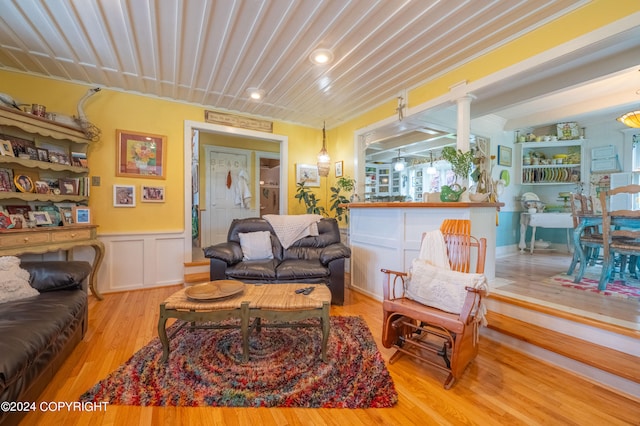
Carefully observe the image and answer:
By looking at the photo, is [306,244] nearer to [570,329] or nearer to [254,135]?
[254,135]

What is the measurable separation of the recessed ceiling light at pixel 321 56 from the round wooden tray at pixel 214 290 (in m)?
2.19

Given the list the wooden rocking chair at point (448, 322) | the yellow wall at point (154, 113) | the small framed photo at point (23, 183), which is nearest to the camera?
the wooden rocking chair at point (448, 322)

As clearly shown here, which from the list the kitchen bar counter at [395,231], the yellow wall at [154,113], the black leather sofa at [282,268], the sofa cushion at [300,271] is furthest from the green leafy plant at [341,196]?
the sofa cushion at [300,271]

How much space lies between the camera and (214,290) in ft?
6.27

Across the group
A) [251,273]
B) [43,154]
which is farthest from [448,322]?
[43,154]

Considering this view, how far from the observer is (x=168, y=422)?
1319mm

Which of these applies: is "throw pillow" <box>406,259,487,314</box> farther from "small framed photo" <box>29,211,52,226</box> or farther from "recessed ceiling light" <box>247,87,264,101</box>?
"small framed photo" <box>29,211,52,226</box>

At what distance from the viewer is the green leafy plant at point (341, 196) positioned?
13.8 ft

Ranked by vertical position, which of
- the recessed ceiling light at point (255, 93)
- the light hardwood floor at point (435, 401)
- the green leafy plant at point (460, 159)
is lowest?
the light hardwood floor at point (435, 401)

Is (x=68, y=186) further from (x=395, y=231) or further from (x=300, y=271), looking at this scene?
(x=395, y=231)

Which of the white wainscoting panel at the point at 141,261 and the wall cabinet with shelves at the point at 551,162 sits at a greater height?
the wall cabinet with shelves at the point at 551,162

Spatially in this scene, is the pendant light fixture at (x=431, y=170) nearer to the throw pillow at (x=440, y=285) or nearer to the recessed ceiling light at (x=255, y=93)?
the recessed ceiling light at (x=255, y=93)

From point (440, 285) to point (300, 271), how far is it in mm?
1467

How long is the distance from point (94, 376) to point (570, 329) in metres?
3.36
